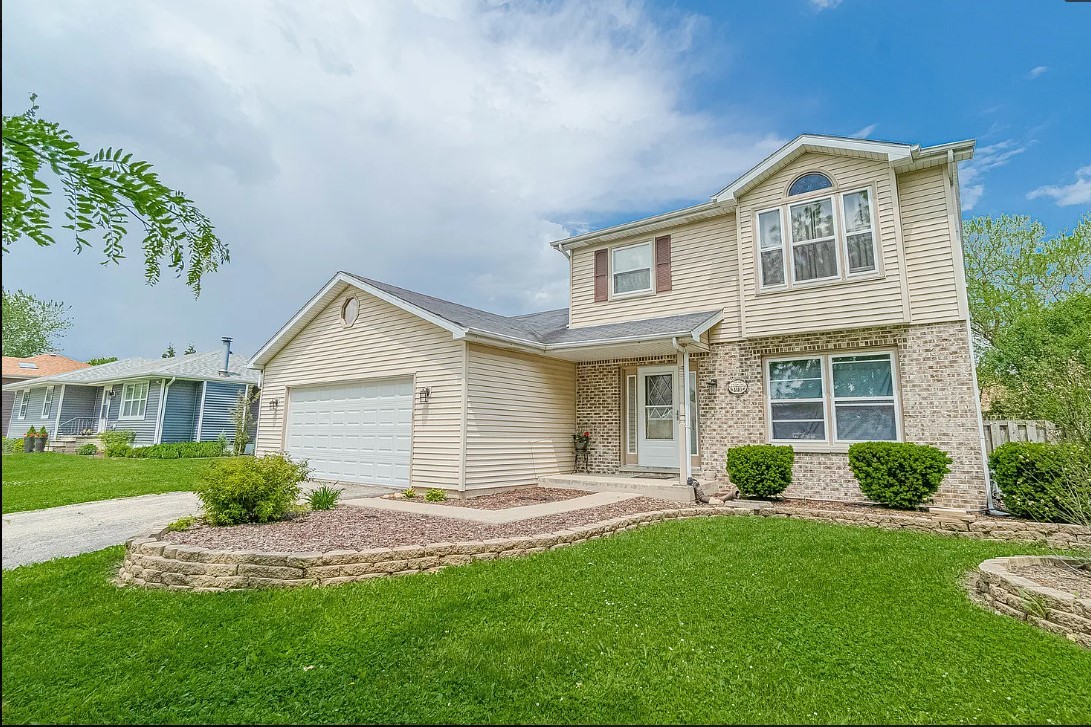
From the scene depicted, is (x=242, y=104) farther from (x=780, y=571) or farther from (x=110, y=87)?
(x=780, y=571)

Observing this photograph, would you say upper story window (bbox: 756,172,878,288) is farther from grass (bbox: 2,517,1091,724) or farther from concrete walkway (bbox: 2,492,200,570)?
concrete walkway (bbox: 2,492,200,570)

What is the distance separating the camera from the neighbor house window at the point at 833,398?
930 cm

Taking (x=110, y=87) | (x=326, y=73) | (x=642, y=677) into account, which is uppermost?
(x=326, y=73)

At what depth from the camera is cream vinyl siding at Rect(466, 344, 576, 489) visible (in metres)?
10.1

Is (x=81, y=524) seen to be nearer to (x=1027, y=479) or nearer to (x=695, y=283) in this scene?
(x=695, y=283)

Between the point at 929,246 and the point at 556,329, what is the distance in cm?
769

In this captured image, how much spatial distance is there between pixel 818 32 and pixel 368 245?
42.1 feet

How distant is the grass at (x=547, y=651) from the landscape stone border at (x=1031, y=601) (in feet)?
0.54

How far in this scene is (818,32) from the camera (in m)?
8.82

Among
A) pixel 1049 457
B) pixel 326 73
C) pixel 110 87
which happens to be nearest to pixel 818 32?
pixel 1049 457

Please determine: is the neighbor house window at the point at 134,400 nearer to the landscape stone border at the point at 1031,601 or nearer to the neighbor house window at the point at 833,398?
the neighbor house window at the point at 833,398

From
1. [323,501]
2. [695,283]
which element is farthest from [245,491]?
[695,283]

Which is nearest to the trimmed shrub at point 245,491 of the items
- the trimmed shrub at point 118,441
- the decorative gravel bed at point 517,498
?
the decorative gravel bed at point 517,498

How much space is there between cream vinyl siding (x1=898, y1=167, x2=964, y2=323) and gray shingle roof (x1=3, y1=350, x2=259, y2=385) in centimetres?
2205
